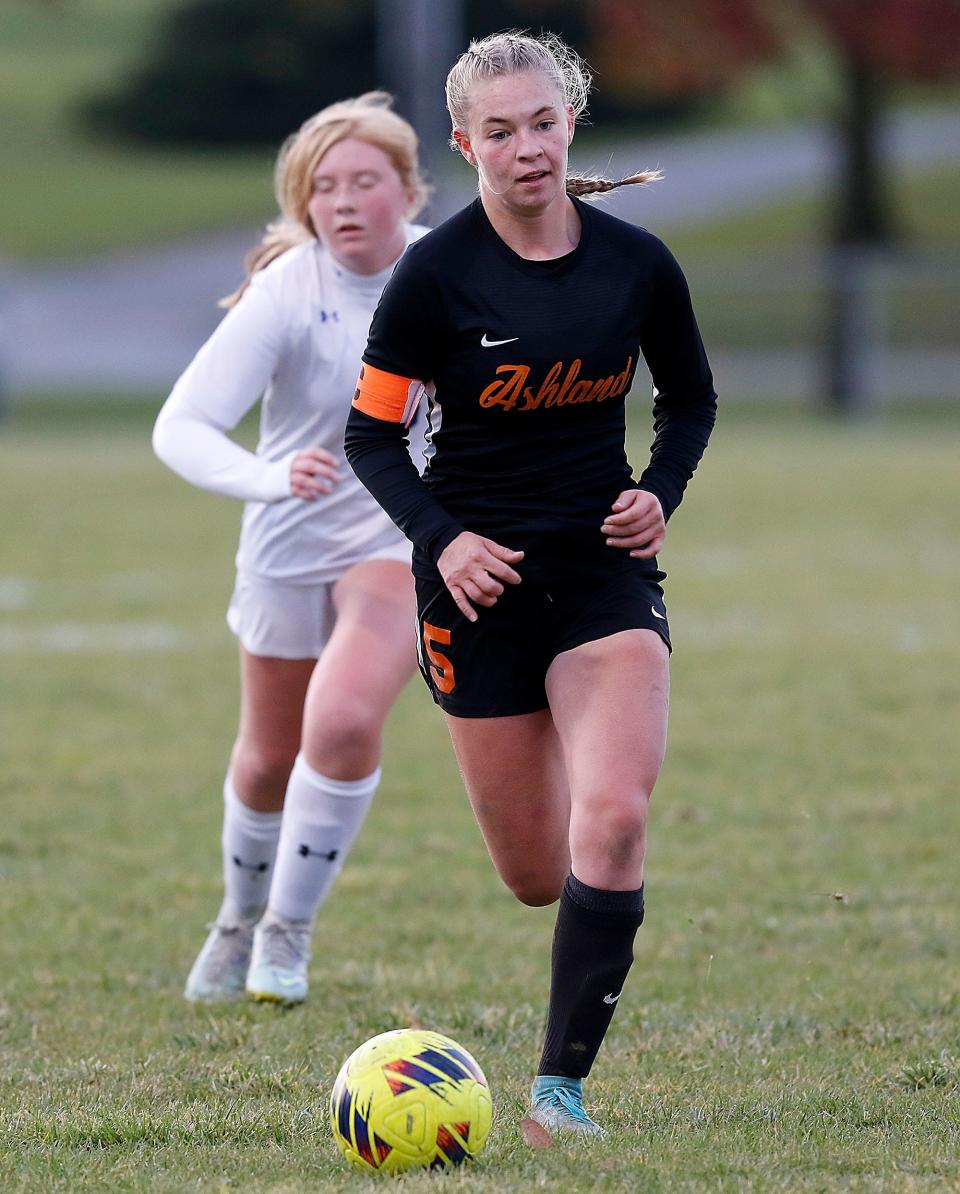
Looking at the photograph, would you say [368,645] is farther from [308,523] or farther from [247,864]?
[247,864]

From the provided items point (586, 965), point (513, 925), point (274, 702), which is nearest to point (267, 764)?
point (274, 702)

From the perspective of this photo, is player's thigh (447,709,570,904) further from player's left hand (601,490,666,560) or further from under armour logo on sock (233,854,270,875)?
under armour logo on sock (233,854,270,875)

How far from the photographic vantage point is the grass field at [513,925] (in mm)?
4164

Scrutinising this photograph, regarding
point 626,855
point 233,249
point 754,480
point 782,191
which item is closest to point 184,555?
point 754,480

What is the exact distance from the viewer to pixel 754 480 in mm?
20375

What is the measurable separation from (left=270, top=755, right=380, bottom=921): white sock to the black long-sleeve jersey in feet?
4.20

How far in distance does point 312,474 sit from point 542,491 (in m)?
0.95

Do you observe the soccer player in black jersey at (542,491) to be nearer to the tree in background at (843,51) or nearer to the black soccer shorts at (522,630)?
the black soccer shorts at (522,630)

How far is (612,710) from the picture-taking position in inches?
165

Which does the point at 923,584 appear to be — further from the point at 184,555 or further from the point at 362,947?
the point at 362,947

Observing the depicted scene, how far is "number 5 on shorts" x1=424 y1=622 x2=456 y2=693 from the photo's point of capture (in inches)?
173

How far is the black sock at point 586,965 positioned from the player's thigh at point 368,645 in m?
1.32

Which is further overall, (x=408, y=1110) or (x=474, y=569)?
(x=474, y=569)

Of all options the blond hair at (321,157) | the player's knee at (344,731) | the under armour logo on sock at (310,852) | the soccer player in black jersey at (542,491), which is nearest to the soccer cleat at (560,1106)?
the soccer player in black jersey at (542,491)
